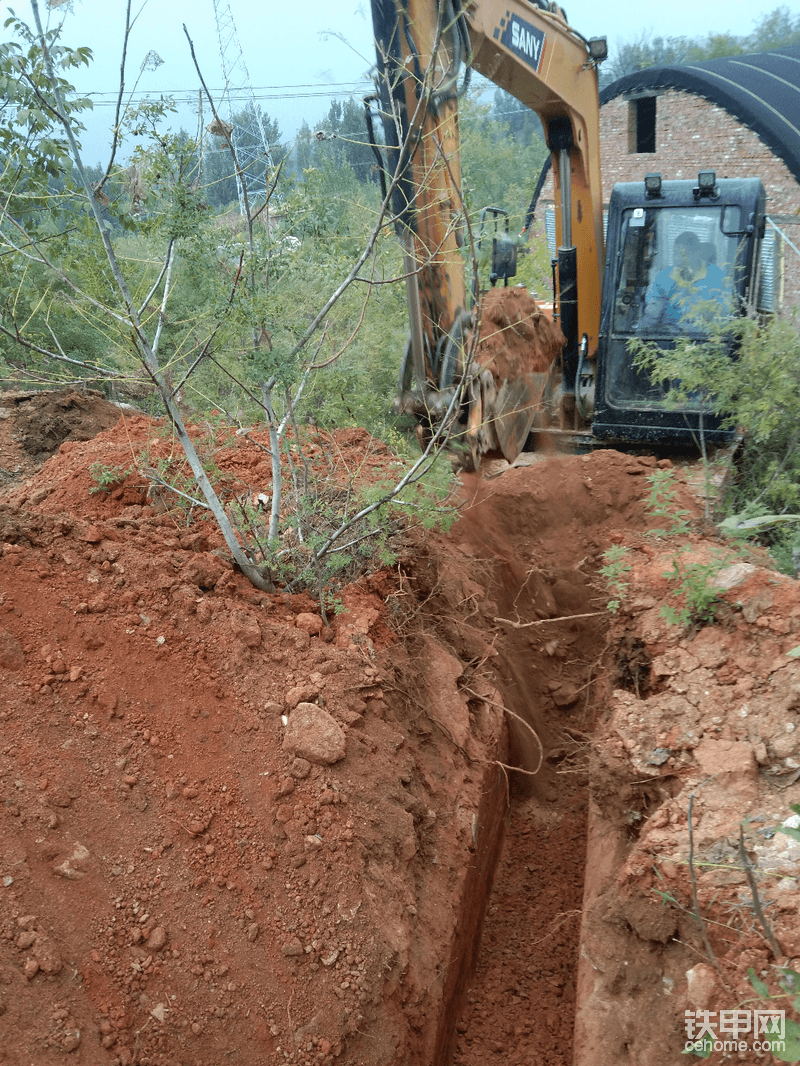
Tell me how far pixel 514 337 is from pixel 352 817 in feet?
14.8

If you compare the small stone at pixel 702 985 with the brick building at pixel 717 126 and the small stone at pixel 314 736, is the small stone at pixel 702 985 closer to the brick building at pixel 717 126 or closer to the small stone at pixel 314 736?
the small stone at pixel 314 736

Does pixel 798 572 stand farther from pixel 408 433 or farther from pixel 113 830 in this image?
pixel 113 830

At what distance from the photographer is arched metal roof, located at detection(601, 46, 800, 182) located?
16.0 metres

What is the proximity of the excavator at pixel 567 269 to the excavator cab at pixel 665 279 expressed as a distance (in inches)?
0.4

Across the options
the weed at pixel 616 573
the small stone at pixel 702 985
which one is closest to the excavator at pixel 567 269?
the weed at pixel 616 573

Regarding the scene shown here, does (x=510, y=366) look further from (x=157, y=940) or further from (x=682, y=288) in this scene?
(x=157, y=940)

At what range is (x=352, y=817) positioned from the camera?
343cm

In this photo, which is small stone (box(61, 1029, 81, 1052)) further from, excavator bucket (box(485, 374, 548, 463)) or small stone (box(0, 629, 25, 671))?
excavator bucket (box(485, 374, 548, 463))

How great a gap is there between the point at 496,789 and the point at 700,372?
3174 mm

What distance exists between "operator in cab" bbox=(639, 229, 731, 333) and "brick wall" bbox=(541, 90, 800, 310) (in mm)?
10102

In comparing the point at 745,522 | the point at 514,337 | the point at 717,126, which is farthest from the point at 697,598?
the point at 717,126

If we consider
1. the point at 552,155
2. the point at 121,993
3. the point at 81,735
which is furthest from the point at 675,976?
the point at 552,155

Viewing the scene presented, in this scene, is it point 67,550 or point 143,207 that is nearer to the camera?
point 143,207

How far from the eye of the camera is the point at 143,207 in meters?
3.61
